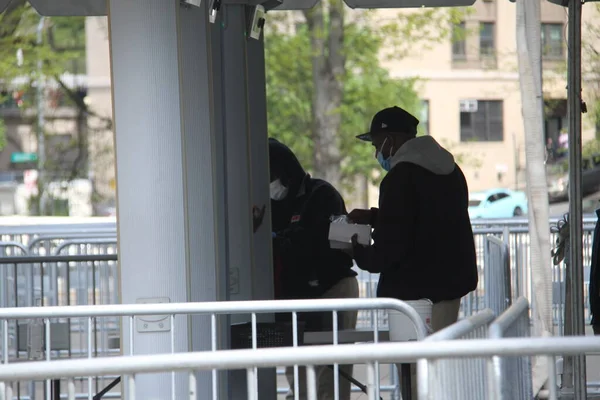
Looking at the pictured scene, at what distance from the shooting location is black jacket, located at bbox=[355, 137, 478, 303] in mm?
5598

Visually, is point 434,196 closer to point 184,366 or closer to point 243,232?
point 243,232

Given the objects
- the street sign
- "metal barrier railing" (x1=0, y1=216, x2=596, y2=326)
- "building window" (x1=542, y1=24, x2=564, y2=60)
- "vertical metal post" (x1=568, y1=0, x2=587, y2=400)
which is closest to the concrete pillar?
"vertical metal post" (x1=568, y1=0, x2=587, y2=400)

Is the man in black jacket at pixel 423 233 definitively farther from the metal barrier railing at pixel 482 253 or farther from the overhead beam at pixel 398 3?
the metal barrier railing at pixel 482 253

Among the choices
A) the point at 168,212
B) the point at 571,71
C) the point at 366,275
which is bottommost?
the point at 366,275

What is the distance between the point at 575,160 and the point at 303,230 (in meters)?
1.75

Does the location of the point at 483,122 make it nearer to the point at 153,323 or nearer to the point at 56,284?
the point at 56,284

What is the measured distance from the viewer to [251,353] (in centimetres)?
298

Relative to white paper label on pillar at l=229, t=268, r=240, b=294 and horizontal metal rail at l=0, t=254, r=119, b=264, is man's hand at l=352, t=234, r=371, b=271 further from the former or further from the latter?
horizontal metal rail at l=0, t=254, r=119, b=264

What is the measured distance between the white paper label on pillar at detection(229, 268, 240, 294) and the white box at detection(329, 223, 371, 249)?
552 mm

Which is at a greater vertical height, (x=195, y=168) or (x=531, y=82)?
(x=531, y=82)

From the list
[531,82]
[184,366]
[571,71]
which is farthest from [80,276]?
[184,366]

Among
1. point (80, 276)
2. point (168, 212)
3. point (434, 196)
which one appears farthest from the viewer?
point (80, 276)

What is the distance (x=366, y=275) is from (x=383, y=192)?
20.5ft

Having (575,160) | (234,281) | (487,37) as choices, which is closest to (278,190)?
(234,281)
